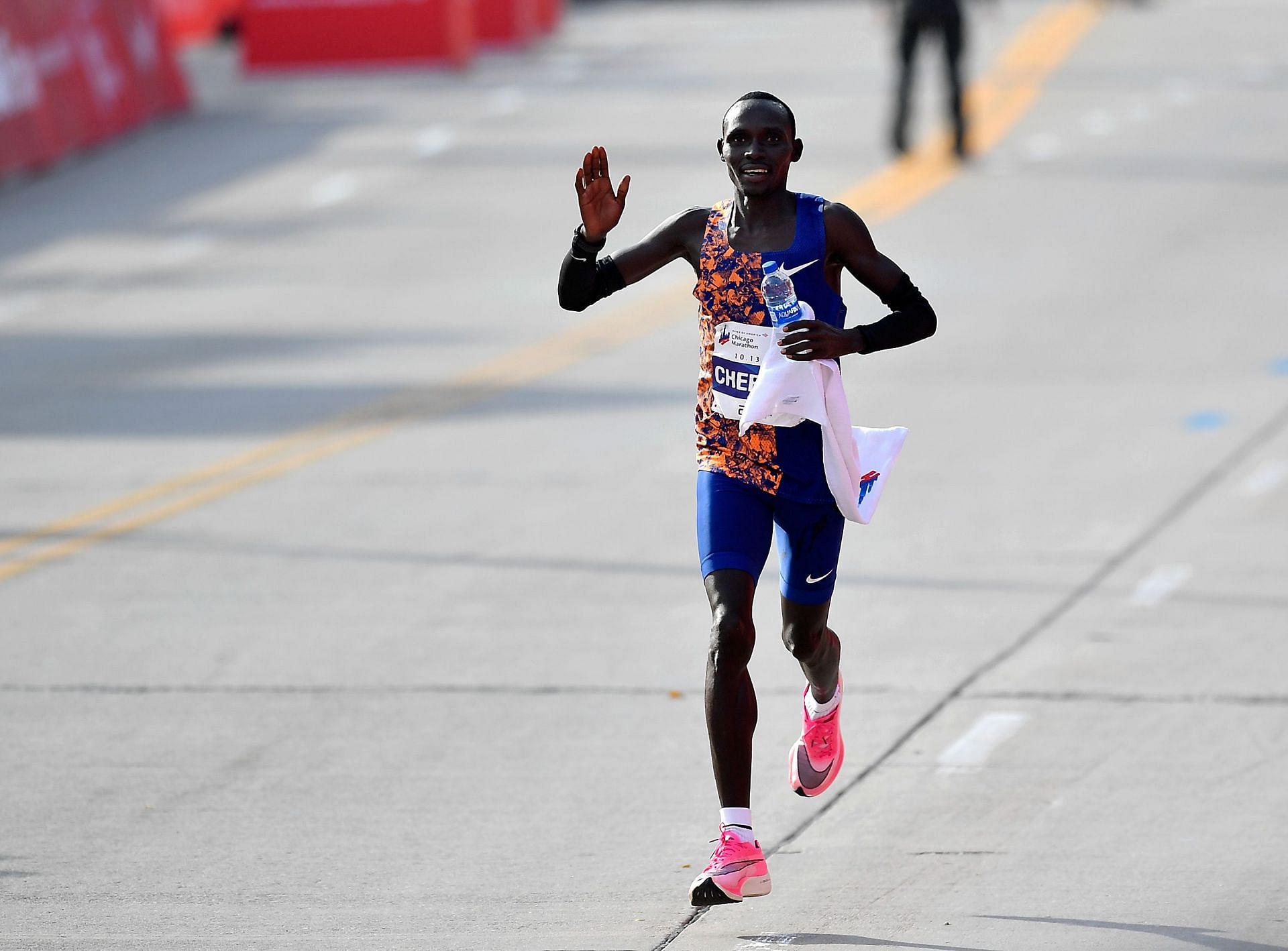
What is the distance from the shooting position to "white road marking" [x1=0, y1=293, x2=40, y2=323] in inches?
730

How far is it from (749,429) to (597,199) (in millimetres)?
756

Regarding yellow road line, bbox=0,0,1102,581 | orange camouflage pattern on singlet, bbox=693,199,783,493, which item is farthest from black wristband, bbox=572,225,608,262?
yellow road line, bbox=0,0,1102,581

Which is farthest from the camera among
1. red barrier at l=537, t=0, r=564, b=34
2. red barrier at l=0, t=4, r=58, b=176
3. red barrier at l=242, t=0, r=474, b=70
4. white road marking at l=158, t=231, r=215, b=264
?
red barrier at l=537, t=0, r=564, b=34

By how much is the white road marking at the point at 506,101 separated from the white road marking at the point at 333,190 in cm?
441

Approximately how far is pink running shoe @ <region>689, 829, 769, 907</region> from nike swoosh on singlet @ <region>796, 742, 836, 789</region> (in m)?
0.83

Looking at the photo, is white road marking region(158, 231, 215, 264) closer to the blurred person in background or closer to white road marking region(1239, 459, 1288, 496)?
the blurred person in background

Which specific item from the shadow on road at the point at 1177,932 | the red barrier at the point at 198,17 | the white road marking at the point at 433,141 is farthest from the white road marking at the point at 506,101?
the shadow on road at the point at 1177,932

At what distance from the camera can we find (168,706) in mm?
8445

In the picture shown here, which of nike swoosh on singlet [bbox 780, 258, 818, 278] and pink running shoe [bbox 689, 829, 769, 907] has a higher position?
nike swoosh on singlet [bbox 780, 258, 818, 278]

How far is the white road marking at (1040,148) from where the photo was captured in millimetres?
24656

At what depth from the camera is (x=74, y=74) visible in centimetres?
2495

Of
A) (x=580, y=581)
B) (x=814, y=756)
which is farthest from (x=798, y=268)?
(x=580, y=581)

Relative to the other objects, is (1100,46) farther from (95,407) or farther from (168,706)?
(168,706)

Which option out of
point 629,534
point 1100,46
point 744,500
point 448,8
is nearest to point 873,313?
point 629,534
